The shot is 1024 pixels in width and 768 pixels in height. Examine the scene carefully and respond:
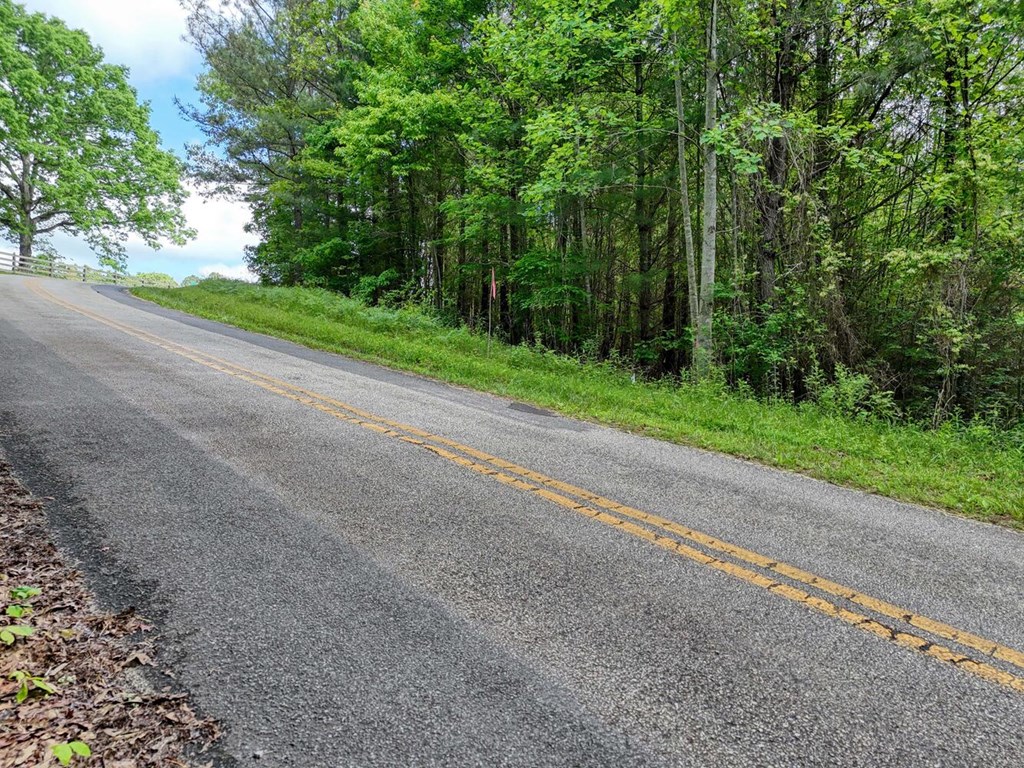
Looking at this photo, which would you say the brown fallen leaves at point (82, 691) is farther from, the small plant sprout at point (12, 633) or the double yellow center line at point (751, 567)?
the double yellow center line at point (751, 567)

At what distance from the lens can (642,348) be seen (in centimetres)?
1617

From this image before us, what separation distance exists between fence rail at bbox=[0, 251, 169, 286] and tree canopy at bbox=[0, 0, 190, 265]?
89cm

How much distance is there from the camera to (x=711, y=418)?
25.1 ft

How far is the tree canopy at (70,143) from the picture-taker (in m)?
26.2

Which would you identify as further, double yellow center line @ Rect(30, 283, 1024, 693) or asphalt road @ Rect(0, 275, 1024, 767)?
double yellow center line @ Rect(30, 283, 1024, 693)

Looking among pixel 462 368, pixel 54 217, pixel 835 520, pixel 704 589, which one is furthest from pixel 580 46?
pixel 54 217

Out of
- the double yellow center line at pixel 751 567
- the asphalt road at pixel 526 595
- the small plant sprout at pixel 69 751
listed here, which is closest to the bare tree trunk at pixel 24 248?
the asphalt road at pixel 526 595

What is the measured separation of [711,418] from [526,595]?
5.50 meters

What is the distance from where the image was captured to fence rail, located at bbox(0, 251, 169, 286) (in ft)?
90.1

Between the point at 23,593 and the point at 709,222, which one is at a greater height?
the point at 709,222

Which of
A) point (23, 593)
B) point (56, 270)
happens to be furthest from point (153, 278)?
point (23, 593)

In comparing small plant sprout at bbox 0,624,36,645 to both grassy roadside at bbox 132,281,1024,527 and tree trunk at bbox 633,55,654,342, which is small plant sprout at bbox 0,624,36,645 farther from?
tree trunk at bbox 633,55,654,342

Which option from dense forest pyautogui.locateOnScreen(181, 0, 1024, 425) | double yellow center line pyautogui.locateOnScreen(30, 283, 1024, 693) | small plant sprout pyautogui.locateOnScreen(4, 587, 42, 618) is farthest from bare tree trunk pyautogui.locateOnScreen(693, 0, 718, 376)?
small plant sprout pyautogui.locateOnScreen(4, 587, 42, 618)

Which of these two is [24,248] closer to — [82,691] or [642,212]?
[642,212]
